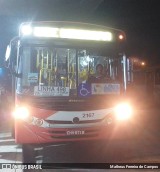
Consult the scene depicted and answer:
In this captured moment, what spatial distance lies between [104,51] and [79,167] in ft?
9.08

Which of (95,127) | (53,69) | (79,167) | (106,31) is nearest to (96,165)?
(79,167)

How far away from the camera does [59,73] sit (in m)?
6.99

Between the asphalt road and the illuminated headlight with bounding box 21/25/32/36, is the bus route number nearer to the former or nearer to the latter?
the asphalt road

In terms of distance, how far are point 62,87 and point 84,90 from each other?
0.51 m

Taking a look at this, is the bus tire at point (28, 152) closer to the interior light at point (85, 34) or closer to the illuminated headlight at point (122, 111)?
Result: the illuminated headlight at point (122, 111)

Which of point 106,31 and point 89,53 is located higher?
point 106,31

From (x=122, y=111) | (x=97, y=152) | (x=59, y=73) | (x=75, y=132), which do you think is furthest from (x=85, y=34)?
(x=97, y=152)

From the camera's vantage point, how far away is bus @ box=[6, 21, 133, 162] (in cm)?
677

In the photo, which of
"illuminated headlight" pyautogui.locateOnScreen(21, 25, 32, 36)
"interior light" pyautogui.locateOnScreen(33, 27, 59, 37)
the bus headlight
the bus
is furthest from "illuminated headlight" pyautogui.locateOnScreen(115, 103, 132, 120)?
"illuminated headlight" pyautogui.locateOnScreen(21, 25, 32, 36)

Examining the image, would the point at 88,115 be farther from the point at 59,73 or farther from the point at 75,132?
the point at 59,73

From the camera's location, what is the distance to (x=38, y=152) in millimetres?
7957

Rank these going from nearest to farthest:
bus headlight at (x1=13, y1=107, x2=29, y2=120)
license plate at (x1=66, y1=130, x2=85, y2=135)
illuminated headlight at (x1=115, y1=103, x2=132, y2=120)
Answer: bus headlight at (x1=13, y1=107, x2=29, y2=120)
license plate at (x1=66, y1=130, x2=85, y2=135)
illuminated headlight at (x1=115, y1=103, x2=132, y2=120)

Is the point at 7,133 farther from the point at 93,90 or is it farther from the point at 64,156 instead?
the point at 93,90

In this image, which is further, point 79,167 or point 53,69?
point 53,69
